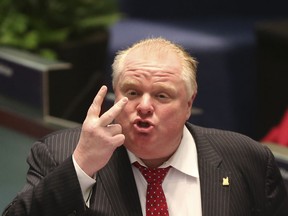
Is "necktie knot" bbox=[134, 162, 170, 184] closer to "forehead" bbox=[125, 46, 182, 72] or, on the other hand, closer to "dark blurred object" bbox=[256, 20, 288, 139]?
"forehead" bbox=[125, 46, 182, 72]

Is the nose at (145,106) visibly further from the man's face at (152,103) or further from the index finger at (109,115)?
the index finger at (109,115)

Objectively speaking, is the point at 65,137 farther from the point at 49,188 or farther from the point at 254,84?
the point at 254,84

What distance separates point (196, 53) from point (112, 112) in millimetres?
4030

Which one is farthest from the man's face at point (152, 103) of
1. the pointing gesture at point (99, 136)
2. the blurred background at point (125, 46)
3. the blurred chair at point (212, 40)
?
the blurred chair at point (212, 40)

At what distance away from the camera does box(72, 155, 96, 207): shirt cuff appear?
3125 mm

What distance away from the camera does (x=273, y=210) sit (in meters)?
3.58

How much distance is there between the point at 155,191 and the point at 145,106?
0.33m

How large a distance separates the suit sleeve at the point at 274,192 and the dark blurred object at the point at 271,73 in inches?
123

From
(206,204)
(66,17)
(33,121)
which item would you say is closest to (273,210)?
(206,204)

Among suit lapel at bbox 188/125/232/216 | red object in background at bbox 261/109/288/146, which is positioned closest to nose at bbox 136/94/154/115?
suit lapel at bbox 188/125/232/216

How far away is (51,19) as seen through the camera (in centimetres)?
783

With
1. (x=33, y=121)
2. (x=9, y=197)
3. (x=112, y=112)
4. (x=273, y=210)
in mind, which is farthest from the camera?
(x=33, y=121)

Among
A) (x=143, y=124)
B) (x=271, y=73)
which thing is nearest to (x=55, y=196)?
(x=143, y=124)

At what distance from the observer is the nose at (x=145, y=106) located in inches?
126
